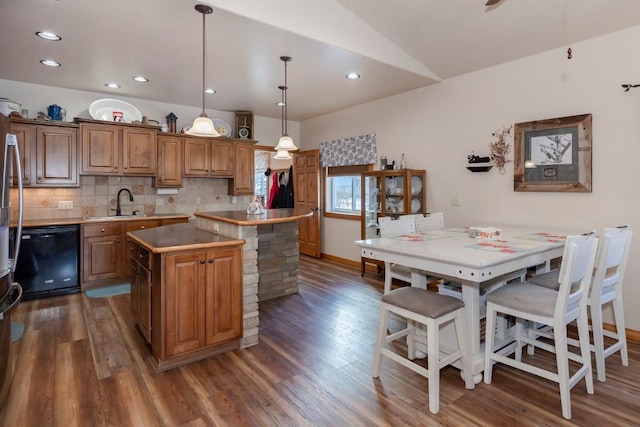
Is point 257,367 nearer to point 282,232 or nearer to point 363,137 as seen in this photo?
point 282,232

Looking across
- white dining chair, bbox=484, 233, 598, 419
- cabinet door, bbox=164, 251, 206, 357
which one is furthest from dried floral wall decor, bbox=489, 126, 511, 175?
cabinet door, bbox=164, 251, 206, 357

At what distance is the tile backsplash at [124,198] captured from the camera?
4.40 m

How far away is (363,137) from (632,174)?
3.24 metres

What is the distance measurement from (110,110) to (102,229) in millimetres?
1648

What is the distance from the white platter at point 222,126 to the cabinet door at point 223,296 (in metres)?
3.43

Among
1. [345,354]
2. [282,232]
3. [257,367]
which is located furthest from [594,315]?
[282,232]

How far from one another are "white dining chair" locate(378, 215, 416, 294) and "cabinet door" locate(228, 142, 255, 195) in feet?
10.2

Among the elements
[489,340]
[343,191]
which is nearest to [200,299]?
[489,340]

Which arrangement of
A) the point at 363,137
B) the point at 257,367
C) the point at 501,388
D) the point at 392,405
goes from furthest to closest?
the point at 363,137, the point at 257,367, the point at 501,388, the point at 392,405

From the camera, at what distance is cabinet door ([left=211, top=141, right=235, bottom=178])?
17.6 ft

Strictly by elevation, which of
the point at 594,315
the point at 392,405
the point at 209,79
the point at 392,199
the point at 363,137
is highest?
the point at 209,79

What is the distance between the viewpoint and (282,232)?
4.11 m

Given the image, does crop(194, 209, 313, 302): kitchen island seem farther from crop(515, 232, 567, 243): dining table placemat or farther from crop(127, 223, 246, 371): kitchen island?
crop(515, 232, 567, 243): dining table placemat

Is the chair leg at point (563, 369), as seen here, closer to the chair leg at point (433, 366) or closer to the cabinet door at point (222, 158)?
the chair leg at point (433, 366)
